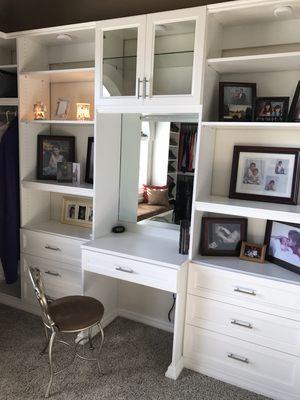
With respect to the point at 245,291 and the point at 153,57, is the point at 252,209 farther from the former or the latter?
the point at 153,57

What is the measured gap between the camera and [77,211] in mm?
2824

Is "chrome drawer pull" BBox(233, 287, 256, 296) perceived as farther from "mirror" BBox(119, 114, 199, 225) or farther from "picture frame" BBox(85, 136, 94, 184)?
"picture frame" BBox(85, 136, 94, 184)

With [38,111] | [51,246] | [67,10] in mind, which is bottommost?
[51,246]

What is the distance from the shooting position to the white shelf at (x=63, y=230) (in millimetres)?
2559

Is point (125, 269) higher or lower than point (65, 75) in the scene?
lower

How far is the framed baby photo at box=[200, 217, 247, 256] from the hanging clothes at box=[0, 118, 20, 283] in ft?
4.97

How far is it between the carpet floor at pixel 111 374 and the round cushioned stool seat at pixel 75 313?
41 cm

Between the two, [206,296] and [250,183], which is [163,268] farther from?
[250,183]

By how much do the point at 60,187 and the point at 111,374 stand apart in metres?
1.34

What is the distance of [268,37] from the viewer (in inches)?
78.3

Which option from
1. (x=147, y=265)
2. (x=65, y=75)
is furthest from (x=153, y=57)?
(x=147, y=265)

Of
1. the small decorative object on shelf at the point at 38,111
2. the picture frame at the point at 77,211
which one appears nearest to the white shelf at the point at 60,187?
the picture frame at the point at 77,211

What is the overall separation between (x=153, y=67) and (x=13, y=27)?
1.64 metres

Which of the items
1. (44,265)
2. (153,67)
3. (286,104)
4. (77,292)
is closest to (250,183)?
(286,104)
